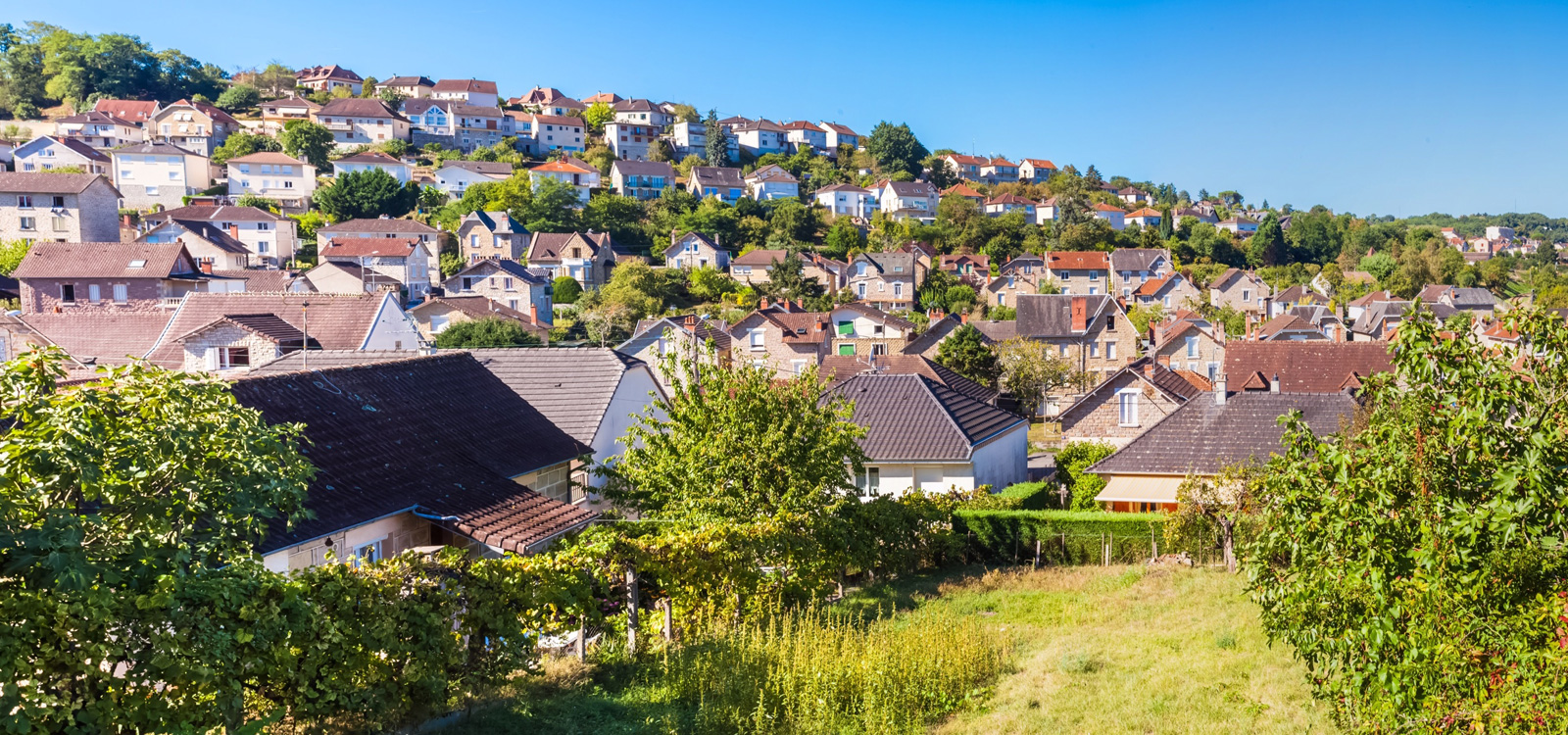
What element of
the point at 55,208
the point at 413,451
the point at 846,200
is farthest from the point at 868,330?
the point at 846,200

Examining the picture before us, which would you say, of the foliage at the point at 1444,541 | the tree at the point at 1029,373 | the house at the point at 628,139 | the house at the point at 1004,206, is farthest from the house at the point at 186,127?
the foliage at the point at 1444,541

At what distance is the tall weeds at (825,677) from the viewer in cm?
983

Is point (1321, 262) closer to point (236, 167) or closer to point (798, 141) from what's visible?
point (798, 141)

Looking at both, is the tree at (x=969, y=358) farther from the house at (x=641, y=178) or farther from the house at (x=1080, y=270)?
the house at (x=641, y=178)

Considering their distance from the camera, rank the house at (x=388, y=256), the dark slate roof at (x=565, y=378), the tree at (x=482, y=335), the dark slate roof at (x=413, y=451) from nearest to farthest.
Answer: the dark slate roof at (x=413, y=451), the dark slate roof at (x=565, y=378), the tree at (x=482, y=335), the house at (x=388, y=256)

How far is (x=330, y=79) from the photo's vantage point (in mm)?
156125

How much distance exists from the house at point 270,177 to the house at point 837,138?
3245 inches

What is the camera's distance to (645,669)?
11219 mm

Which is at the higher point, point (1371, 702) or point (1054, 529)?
point (1371, 702)

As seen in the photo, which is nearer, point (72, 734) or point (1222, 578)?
point (72, 734)

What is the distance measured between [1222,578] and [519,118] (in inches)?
5568

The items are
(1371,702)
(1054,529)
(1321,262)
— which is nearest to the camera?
(1371,702)

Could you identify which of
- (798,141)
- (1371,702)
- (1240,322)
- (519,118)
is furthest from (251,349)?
(798,141)

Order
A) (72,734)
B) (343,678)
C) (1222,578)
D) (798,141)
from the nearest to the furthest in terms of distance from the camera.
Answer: (72,734)
(343,678)
(1222,578)
(798,141)
